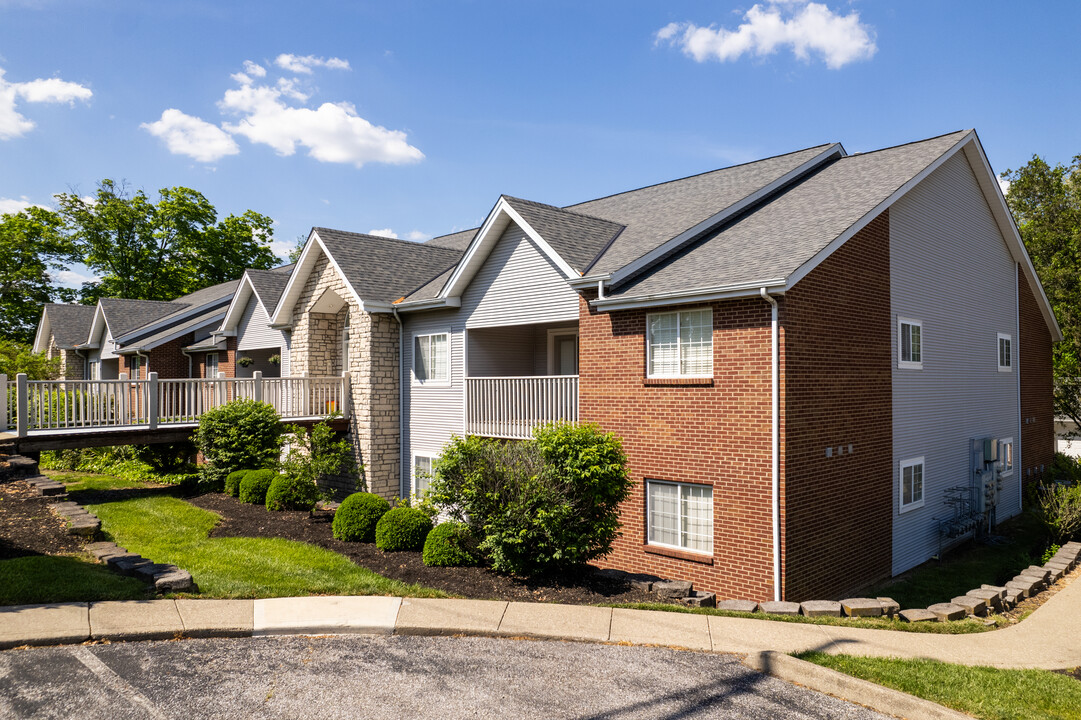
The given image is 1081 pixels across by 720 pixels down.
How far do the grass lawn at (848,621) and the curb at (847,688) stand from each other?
1747 millimetres

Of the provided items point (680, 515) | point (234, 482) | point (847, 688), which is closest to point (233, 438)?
point (234, 482)

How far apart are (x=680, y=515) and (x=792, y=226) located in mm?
6024

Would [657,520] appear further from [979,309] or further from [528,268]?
[979,309]

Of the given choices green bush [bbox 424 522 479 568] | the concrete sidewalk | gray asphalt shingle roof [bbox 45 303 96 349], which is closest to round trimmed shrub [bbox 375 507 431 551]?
green bush [bbox 424 522 479 568]

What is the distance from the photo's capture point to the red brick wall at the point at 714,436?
37.9 ft

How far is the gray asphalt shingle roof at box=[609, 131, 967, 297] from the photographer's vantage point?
39.4 ft

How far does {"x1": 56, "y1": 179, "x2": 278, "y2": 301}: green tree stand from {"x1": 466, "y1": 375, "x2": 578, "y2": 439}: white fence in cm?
4361

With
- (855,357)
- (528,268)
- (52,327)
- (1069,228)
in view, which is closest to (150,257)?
(52,327)

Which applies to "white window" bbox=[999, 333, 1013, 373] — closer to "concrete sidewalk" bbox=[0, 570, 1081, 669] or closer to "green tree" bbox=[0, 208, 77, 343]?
"concrete sidewalk" bbox=[0, 570, 1081, 669]

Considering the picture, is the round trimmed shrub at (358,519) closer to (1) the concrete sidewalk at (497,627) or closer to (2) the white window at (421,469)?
(1) the concrete sidewalk at (497,627)

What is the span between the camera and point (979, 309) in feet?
60.5

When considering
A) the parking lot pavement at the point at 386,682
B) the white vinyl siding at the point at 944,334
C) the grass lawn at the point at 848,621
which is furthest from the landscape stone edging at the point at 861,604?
the white vinyl siding at the point at 944,334

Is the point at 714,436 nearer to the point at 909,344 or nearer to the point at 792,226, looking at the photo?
the point at 792,226

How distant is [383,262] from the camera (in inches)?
Answer: 810
